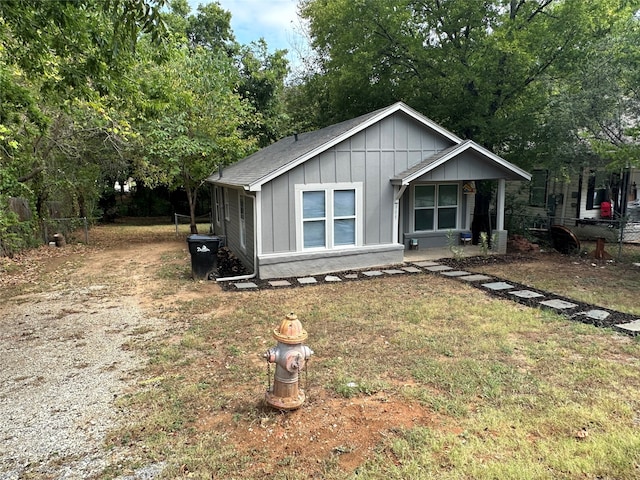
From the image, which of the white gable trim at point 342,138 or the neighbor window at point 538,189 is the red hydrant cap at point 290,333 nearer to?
the white gable trim at point 342,138

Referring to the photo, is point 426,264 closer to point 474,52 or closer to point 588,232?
point 474,52

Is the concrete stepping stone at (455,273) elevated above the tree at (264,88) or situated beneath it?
situated beneath

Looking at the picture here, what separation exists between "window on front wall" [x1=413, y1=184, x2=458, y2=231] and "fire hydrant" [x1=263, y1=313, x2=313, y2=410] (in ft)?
28.7

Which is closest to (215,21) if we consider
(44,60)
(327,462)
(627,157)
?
(44,60)

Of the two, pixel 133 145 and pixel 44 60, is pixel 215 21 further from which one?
pixel 44 60

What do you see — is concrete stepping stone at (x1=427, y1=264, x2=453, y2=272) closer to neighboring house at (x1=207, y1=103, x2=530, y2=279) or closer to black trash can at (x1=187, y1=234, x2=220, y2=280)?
neighboring house at (x1=207, y1=103, x2=530, y2=279)

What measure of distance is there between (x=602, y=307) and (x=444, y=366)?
A: 388cm

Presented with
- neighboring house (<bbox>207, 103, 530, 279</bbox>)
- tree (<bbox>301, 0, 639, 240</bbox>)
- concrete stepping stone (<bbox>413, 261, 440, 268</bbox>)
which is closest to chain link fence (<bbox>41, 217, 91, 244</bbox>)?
neighboring house (<bbox>207, 103, 530, 279</bbox>)

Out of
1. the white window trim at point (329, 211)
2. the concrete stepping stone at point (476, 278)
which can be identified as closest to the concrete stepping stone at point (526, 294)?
the concrete stepping stone at point (476, 278)

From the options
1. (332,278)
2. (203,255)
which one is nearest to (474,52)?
(332,278)

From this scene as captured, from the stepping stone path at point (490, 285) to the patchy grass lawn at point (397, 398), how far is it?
0.45 m

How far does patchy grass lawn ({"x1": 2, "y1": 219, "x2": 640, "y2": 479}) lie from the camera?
3.20 m

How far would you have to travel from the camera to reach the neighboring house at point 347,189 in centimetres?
934

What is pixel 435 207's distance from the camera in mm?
12109
